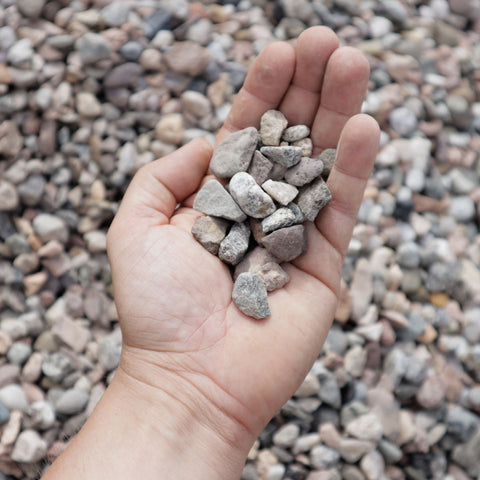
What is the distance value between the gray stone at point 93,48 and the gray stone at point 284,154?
3.51 ft

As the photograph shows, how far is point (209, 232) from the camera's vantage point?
1421mm

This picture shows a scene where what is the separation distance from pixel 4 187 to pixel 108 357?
79 centimetres

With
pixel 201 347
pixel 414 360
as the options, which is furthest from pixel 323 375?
pixel 201 347

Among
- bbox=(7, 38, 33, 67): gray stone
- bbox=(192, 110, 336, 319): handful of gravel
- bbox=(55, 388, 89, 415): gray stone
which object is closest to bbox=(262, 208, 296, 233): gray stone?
bbox=(192, 110, 336, 319): handful of gravel

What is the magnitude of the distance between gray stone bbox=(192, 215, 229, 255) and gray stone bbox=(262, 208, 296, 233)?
0.12 metres

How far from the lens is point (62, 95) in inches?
85.7

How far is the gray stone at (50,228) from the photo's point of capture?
200 cm

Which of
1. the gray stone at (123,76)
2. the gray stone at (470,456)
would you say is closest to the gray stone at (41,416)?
the gray stone at (123,76)

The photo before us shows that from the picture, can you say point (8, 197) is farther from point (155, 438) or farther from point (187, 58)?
point (155, 438)

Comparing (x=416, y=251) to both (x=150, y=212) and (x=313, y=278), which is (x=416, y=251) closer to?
(x=313, y=278)

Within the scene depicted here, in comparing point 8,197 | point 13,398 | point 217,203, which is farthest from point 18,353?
point 217,203

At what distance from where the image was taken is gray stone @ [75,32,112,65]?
217 centimetres

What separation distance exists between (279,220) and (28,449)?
1.09 metres

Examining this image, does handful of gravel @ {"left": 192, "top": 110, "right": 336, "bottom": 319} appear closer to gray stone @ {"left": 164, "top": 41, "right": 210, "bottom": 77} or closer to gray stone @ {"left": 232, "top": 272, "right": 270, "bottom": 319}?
gray stone @ {"left": 232, "top": 272, "right": 270, "bottom": 319}
